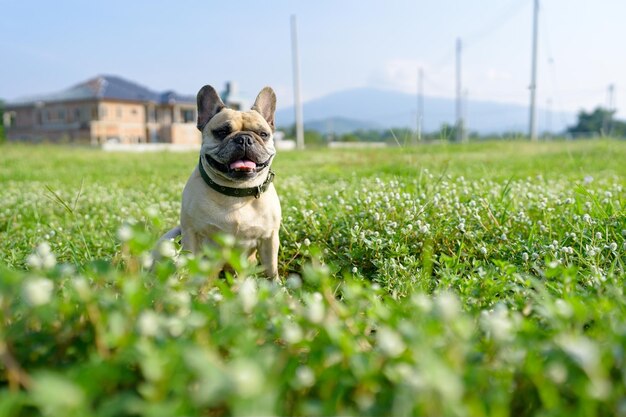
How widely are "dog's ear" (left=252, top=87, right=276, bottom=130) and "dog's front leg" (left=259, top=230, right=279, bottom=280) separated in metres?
0.94

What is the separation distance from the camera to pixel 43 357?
1.31 m

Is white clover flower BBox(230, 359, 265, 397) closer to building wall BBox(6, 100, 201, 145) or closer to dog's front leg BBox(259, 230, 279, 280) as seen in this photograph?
dog's front leg BBox(259, 230, 279, 280)

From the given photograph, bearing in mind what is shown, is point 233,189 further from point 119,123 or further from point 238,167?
point 119,123

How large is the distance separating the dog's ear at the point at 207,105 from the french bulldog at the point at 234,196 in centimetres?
30

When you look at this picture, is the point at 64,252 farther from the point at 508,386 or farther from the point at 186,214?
the point at 508,386

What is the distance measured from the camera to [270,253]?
3.37 metres

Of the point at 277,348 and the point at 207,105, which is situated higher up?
the point at 207,105

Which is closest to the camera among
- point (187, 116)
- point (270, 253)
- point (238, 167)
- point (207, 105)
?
point (238, 167)

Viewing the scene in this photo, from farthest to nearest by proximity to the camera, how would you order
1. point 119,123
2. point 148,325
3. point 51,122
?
point 51,122, point 119,123, point 148,325

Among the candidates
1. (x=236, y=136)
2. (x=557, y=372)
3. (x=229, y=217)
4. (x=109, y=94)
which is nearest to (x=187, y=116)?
(x=109, y=94)

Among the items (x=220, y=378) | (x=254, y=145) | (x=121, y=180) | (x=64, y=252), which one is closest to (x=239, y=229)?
(x=254, y=145)

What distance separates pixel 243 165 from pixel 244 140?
0.16 metres

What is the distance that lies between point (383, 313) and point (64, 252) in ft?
8.58

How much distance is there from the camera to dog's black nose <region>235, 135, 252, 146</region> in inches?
125
